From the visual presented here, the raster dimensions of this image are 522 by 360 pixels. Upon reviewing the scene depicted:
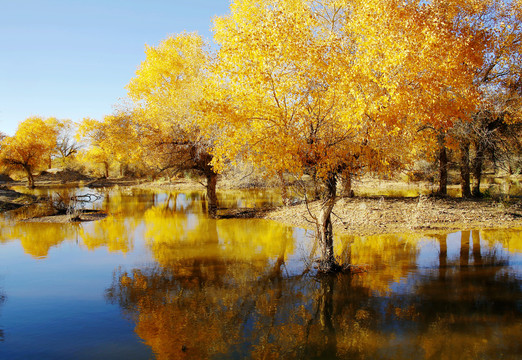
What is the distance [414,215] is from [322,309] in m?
9.92

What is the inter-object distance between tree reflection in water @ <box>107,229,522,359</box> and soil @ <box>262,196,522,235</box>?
12.1 feet

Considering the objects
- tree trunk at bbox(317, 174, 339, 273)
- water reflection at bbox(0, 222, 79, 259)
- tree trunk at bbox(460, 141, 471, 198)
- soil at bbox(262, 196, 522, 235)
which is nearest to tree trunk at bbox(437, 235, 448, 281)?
soil at bbox(262, 196, 522, 235)

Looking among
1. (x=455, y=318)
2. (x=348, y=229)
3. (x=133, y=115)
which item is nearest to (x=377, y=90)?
(x=455, y=318)

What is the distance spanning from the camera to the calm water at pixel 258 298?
22.0 feet

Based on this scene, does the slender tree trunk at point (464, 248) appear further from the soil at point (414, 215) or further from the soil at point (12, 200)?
the soil at point (12, 200)

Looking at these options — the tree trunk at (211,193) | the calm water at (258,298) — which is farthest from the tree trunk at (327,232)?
the tree trunk at (211,193)

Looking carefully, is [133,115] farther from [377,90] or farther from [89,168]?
[89,168]

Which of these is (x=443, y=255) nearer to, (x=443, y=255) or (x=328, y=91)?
(x=443, y=255)

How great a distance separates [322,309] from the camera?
326 inches

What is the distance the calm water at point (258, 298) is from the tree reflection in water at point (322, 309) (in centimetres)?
3

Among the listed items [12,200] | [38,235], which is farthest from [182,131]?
[12,200]

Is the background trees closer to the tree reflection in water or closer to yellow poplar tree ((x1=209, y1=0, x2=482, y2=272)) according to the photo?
the tree reflection in water

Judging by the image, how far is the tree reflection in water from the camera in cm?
664

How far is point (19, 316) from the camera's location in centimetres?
806
